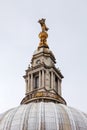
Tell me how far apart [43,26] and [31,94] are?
1250cm

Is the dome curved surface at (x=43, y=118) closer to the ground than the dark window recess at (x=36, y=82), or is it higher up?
closer to the ground

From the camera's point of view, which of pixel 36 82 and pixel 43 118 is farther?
pixel 36 82

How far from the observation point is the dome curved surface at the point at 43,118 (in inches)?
2274

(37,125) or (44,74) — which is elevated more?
(44,74)

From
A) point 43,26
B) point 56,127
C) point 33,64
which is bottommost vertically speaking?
point 56,127

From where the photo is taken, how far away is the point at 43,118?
193 ft

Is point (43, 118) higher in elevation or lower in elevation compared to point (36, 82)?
lower

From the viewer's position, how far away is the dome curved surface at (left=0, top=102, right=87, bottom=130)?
57.8 m

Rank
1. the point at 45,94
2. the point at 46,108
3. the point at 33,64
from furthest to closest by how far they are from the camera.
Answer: the point at 33,64, the point at 45,94, the point at 46,108

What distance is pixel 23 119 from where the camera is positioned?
5897 centimetres

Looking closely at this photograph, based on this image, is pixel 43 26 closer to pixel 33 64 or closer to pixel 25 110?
pixel 33 64

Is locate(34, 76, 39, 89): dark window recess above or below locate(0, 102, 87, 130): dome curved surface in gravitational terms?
above

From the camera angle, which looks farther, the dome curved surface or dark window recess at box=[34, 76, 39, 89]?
dark window recess at box=[34, 76, 39, 89]

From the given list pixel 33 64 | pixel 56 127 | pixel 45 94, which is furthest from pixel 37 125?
pixel 33 64
